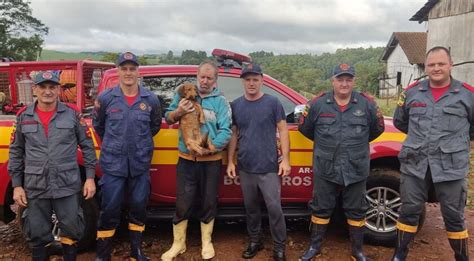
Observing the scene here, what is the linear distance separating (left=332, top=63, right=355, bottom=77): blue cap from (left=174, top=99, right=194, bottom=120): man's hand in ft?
4.16

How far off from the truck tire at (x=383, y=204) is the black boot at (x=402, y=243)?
1.78 ft

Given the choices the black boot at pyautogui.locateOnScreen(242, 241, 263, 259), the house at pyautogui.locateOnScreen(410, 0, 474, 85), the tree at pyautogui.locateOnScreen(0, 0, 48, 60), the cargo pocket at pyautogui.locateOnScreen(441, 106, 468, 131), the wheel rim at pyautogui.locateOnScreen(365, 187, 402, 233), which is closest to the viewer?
the cargo pocket at pyautogui.locateOnScreen(441, 106, 468, 131)

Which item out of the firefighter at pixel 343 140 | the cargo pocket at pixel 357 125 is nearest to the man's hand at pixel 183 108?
the firefighter at pixel 343 140

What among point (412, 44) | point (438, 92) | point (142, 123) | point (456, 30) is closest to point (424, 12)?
point (456, 30)

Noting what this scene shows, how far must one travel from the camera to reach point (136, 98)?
3.67 m

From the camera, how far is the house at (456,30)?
16844 mm

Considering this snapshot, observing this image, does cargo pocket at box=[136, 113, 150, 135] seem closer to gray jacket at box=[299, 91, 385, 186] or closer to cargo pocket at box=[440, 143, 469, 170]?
gray jacket at box=[299, 91, 385, 186]

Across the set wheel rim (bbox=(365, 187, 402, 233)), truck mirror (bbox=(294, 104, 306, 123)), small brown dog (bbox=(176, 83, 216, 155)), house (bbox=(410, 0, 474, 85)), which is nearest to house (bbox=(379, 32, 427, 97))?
house (bbox=(410, 0, 474, 85))

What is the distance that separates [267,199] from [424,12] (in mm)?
19946

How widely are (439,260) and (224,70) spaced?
2.78 meters

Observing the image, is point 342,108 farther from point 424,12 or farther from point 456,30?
point 424,12

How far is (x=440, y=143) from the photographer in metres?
3.43

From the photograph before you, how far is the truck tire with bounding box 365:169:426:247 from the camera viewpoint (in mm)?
4277

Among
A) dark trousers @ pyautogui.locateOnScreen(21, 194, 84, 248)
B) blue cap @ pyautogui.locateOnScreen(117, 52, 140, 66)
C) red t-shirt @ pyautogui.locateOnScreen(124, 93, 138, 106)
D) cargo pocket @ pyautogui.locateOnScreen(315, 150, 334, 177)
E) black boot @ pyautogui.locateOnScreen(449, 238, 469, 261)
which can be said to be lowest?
black boot @ pyautogui.locateOnScreen(449, 238, 469, 261)
